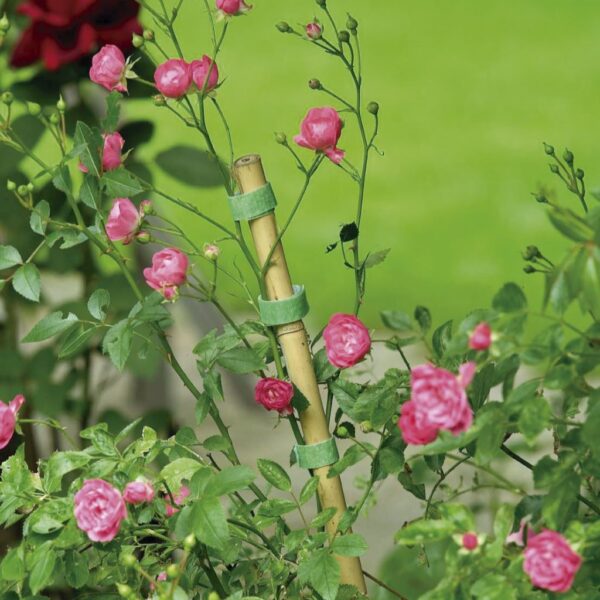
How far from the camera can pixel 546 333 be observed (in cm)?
110

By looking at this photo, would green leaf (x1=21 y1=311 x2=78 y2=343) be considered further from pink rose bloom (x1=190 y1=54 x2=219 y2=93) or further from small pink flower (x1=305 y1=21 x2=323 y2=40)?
small pink flower (x1=305 y1=21 x2=323 y2=40)

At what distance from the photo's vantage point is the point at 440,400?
103 centimetres

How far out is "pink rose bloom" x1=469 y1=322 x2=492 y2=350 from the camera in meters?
1.02

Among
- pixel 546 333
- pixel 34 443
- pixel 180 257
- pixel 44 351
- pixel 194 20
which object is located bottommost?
pixel 194 20

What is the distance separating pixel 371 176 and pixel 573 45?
177 centimetres

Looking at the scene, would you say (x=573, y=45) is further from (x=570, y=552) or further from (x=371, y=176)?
(x=570, y=552)

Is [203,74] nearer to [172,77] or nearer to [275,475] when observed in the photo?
[172,77]

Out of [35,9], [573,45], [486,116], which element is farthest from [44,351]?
[573,45]

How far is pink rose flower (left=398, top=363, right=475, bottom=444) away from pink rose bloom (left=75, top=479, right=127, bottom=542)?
36 cm

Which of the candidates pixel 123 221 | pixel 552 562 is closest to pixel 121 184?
pixel 123 221

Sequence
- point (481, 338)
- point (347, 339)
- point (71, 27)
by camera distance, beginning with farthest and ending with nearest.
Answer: point (71, 27) → point (347, 339) → point (481, 338)

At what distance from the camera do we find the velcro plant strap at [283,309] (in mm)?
1488

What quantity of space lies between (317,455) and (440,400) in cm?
49


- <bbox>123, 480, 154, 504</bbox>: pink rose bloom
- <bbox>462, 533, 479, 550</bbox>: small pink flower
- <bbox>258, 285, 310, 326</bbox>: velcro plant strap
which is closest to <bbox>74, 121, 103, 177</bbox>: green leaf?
<bbox>258, 285, 310, 326</bbox>: velcro plant strap
